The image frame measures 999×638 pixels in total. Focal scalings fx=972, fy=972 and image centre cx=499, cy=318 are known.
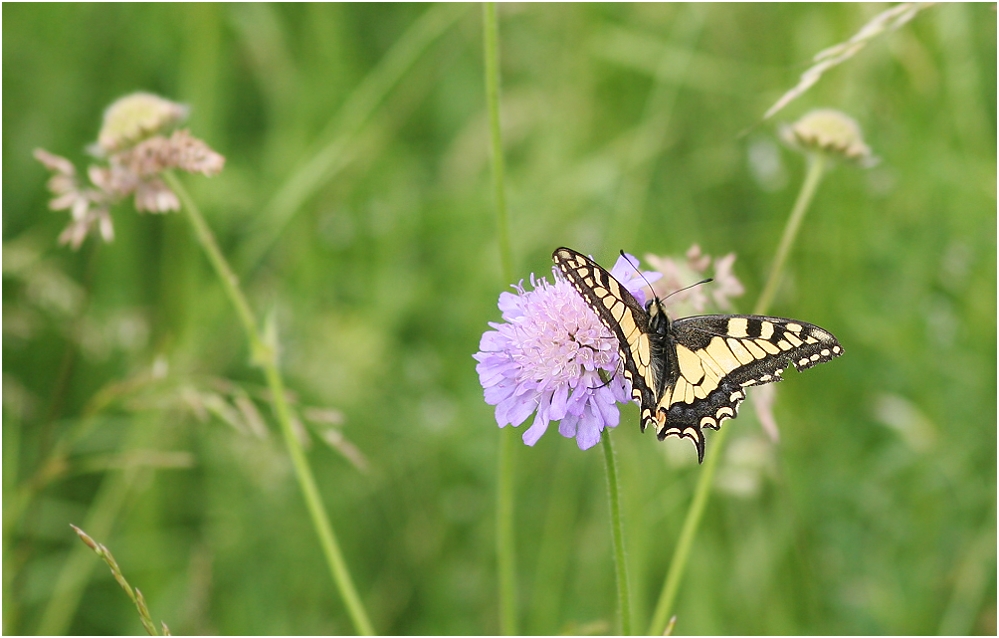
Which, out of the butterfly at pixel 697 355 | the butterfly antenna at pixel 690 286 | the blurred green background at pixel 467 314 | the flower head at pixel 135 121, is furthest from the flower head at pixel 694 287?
the flower head at pixel 135 121

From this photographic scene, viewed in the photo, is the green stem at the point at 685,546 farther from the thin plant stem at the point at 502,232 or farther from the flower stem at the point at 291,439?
the flower stem at the point at 291,439

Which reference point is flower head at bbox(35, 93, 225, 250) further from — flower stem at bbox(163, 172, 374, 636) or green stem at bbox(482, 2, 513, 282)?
green stem at bbox(482, 2, 513, 282)

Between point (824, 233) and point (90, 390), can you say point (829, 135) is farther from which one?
point (90, 390)

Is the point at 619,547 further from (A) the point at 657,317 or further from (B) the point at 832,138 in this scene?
(B) the point at 832,138

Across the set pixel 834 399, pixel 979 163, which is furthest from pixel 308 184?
pixel 979 163

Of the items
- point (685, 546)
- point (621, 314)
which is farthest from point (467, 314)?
point (621, 314)
